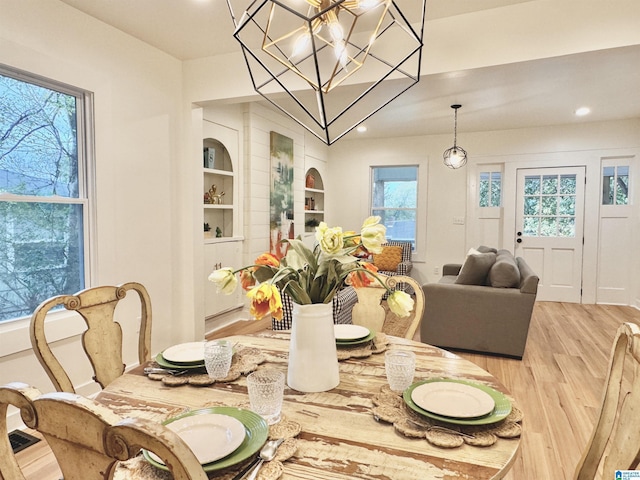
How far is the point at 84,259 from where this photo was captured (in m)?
2.62

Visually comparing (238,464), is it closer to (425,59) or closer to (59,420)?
(59,420)

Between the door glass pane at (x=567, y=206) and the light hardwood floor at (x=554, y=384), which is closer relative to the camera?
the light hardwood floor at (x=554, y=384)

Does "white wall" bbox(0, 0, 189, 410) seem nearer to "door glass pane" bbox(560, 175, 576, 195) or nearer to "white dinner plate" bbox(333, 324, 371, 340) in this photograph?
"white dinner plate" bbox(333, 324, 371, 340)

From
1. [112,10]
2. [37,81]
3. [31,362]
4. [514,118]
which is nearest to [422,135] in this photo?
[514,118]

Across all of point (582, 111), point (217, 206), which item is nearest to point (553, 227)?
point (582, 111)

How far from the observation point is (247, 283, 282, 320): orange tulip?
39.1 inches

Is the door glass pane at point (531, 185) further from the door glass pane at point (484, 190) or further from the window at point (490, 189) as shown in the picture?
the door glass pane at point (484, 190)

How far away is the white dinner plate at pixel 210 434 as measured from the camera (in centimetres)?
82

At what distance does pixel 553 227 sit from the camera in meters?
5.82

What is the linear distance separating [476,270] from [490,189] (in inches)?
114

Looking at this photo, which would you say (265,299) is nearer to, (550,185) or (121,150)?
(121,150)

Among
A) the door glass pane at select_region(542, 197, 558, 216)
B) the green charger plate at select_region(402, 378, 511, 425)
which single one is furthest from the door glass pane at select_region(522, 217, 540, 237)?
the green charger plate at select_region(402, 378, 511, 425)

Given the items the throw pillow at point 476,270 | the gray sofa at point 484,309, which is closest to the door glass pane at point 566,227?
the gray sofa at point 484,309

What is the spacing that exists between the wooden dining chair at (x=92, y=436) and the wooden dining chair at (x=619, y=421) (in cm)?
79
